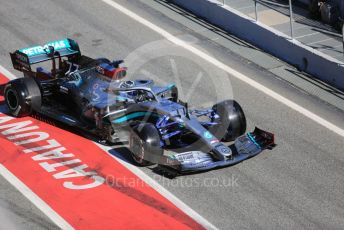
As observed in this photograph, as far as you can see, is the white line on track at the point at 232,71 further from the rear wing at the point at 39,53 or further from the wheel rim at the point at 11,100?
the wheel rim at the point at 11,100

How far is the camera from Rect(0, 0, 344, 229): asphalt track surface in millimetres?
13945

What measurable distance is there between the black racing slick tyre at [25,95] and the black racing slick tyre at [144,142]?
281cm

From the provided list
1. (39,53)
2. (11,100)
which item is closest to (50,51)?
(39,53)

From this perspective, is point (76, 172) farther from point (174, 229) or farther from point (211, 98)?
point (211, 98)

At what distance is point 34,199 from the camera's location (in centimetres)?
1413

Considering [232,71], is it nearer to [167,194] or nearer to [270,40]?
[270,40]

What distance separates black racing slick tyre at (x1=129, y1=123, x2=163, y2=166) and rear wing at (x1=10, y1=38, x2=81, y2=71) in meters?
3.77

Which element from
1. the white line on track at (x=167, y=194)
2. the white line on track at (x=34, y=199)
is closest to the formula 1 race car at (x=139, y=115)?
the white line on track at (x=167, y=194)

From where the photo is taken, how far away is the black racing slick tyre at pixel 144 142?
14609mm

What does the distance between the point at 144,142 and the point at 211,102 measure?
3971 millimetres

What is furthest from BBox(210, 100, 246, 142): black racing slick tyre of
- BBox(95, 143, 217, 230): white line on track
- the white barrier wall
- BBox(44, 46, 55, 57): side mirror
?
the white barrier wall

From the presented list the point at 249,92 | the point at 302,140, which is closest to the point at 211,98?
the point at 249,92

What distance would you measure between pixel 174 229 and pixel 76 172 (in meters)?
2.84

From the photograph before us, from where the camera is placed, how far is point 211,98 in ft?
60.3
